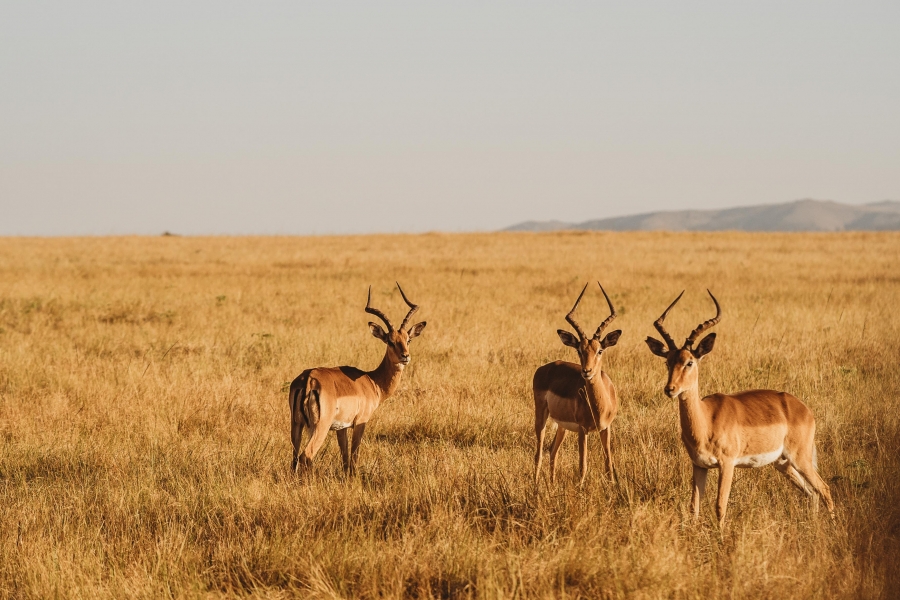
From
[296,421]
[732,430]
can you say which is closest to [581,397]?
[732,430]

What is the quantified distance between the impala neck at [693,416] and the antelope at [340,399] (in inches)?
106

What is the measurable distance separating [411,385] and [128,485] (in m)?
4.67

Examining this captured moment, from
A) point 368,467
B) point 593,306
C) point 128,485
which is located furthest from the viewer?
point 593,306

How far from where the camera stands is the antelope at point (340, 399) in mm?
7047

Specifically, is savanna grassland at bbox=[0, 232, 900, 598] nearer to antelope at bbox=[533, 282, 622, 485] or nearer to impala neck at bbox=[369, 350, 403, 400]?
antelope at bbox=[533, 282, 622, 485]

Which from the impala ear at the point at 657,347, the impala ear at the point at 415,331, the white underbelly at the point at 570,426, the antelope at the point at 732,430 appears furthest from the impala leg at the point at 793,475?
the impala ear at the point at 415,331

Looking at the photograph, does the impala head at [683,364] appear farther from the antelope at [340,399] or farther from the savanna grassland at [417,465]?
the antelope at [340,399]

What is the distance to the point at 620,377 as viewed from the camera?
1092 cm

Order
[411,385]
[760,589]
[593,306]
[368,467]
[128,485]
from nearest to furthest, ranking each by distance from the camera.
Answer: [760,589] → [128,485] → [368,467] → [411,385] → [593,306]

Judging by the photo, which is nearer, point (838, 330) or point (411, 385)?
point (411, 385)

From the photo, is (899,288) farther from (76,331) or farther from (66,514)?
(66,514)

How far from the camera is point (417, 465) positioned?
6.93 m

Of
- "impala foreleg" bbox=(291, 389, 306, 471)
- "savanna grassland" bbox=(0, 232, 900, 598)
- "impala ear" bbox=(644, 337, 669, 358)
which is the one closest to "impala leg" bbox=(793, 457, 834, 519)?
"savanna grassland" bbox=(0, 232, 900, 598)

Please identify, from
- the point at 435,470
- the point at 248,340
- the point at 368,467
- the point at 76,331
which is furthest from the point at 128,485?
the point at 76,331
